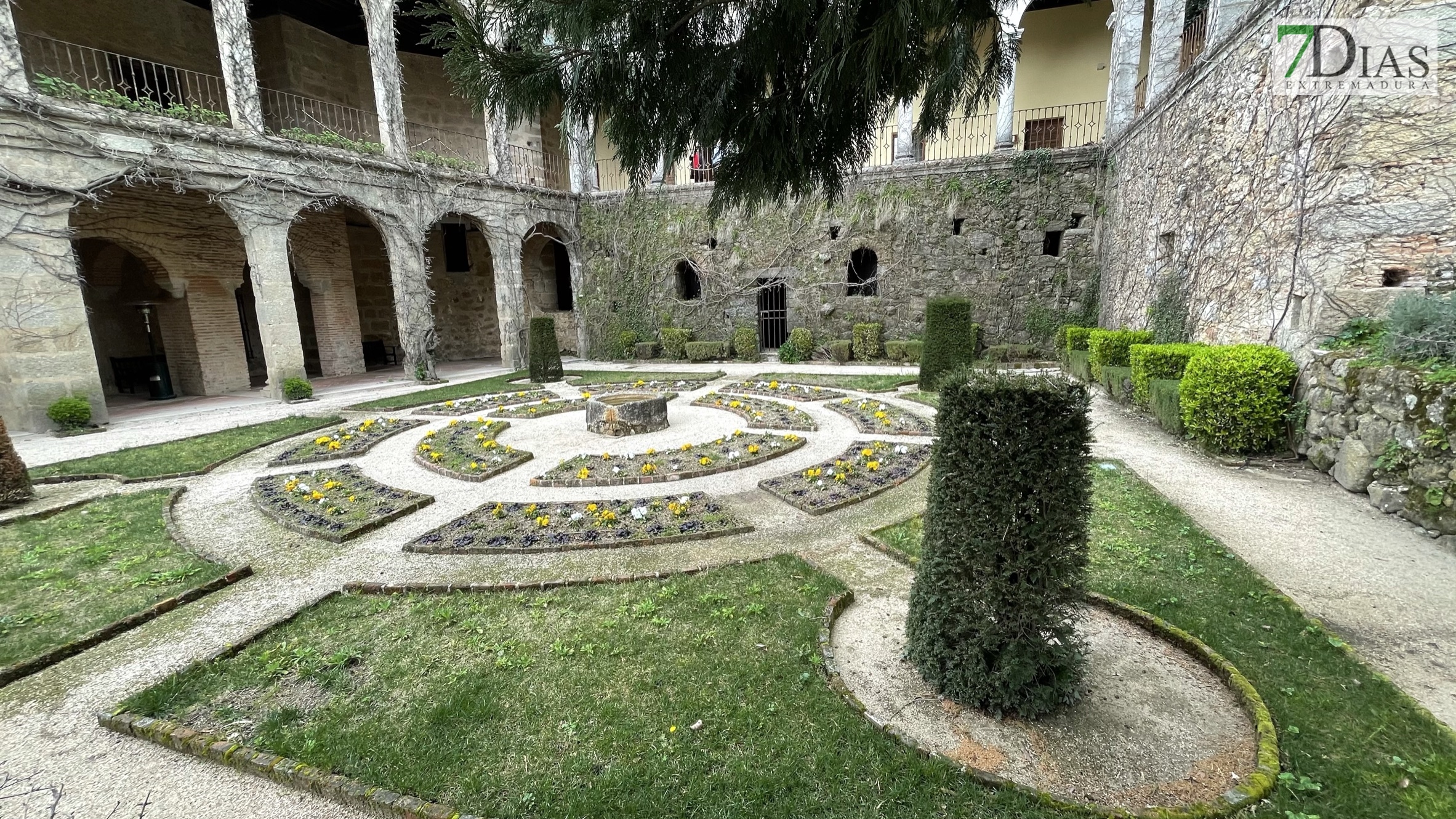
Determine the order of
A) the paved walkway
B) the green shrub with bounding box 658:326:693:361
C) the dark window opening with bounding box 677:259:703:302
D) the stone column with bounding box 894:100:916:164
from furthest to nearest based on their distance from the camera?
1. the dark window opening with bounding box 677:259:703:302
2. the green shrub with bounding box 658:326:693:361
3. the stone column with bounding box 894:100:916:164
4. the paved walkway

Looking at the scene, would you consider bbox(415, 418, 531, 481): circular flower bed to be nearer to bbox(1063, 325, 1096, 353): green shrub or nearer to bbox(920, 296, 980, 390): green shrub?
bbox(920, 296, 980, 390): green shrub

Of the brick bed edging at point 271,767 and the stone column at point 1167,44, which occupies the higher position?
the stone column at point 1167,44

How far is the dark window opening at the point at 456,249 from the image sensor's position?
18.8 metres

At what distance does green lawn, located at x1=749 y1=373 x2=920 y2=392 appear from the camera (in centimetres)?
1124

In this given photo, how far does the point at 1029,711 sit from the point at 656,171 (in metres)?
3.23

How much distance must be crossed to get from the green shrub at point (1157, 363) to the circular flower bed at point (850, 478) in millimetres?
3796

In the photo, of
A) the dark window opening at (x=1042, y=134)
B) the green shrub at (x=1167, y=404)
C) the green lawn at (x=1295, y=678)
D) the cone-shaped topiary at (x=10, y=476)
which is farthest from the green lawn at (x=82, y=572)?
the dark window opening at (x=1042, y=134)

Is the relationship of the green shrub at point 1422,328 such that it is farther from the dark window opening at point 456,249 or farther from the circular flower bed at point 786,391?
the dark window opening at point 456,249

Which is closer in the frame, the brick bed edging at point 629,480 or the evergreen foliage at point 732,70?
the evergreen foliage at point 732,70

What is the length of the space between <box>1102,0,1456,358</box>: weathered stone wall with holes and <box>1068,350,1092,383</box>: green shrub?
161cm

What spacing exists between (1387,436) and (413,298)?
52.6 ft

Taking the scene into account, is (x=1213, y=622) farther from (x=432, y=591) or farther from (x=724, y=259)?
(x=724, y=259)

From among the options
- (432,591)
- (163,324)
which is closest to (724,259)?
(163,324)

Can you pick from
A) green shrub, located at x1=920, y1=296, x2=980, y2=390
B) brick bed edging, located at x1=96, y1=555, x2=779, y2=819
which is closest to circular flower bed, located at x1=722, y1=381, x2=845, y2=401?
green shrub, located at x1=920, y1=296, x2=980, y2=390
